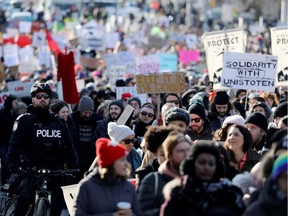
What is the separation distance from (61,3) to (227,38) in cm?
5319

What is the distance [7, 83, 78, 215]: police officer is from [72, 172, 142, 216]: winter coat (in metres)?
3.87

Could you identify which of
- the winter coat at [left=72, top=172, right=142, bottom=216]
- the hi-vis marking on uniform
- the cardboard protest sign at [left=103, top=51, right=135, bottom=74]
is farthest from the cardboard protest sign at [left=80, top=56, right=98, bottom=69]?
the winter coat at [left=72, top=172, right=142, bottom=216]

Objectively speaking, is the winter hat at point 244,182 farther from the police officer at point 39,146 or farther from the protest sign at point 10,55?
the protest sign at point 10,55

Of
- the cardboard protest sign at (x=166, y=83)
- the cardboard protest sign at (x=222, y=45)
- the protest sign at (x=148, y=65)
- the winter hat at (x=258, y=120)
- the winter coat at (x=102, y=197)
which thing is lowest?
the winter coat at (x=102, y=197)

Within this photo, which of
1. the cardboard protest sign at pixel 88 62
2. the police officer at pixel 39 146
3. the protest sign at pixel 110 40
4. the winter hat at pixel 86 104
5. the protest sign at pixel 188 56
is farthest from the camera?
the protest sign at pixel 110 40

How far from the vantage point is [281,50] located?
18141 mm

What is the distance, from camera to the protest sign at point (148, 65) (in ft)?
82.7

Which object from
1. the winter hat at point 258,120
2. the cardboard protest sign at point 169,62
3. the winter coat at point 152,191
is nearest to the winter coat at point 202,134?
the winter hat at point 258,120

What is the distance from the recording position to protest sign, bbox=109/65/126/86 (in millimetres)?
24984

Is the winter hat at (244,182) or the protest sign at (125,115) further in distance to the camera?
the protest sign at (125,115)

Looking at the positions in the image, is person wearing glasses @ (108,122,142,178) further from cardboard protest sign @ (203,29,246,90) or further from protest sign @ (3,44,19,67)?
protest sign @ (3,44,19,67)

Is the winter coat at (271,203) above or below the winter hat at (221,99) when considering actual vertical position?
below

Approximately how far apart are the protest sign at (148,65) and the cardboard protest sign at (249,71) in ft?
27.2

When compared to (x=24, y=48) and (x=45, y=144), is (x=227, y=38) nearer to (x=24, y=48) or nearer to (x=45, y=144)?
(x=45, y=144)
